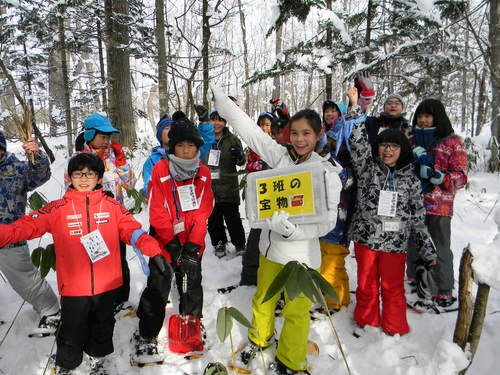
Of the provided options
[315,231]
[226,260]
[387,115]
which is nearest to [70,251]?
[315,231]

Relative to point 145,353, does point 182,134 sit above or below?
above

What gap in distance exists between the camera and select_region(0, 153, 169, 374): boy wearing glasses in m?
2.00

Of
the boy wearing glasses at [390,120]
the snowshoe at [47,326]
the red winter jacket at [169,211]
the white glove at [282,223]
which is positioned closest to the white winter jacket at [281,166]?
the white glove at [282,223]

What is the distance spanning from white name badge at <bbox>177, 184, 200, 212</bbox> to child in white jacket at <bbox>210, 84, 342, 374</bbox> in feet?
2.27

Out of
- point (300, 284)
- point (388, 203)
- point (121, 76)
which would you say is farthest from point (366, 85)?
point (121, 76)

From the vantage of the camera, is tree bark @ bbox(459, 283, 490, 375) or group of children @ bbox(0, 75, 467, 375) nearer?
tree bark @ bbox(459, 283, 490, 375)

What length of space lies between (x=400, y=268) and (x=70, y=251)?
8.61 feet

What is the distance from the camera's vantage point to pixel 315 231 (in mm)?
1852

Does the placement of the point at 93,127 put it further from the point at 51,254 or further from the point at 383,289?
the point at 383,289

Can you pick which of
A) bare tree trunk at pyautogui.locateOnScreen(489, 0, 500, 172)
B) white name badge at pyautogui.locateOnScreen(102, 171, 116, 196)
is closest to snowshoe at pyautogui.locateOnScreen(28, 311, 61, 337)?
white name badge at pyautogui.locateOnScreen(102, 171, 116, 196)

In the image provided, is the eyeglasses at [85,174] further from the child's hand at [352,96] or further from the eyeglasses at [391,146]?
the eyeglasses at [391,146]

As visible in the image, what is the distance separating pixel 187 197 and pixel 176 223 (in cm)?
25

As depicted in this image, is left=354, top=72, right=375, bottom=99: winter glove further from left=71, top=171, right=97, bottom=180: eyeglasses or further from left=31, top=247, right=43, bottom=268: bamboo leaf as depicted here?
left=31, top=247, right=43, bottom=268: bamboo leaf

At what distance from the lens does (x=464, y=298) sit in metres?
1.46
